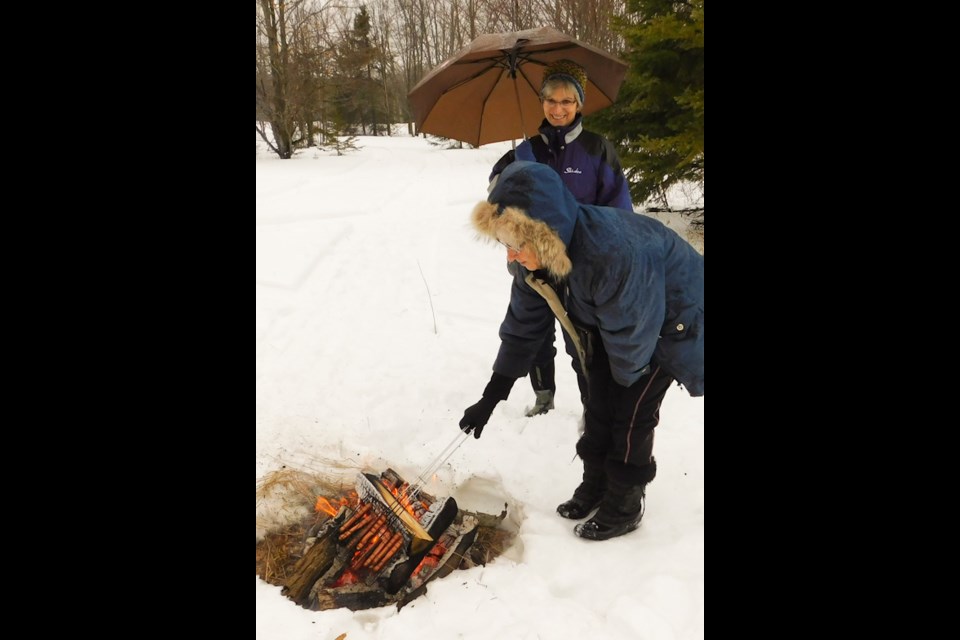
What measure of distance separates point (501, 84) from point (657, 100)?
13.4ft

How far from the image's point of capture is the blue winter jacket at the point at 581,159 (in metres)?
3.34

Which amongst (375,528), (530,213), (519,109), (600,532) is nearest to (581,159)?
(519,109)

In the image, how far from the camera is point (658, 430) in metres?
3.74

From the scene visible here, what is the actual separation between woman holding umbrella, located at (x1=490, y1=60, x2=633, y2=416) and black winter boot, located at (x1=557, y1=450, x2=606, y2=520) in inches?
20.9

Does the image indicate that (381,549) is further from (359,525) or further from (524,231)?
(524,231)

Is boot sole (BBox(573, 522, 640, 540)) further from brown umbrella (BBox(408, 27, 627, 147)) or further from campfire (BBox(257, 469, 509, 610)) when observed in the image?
brown umbrella (BBox(408, 27, 627, 147))

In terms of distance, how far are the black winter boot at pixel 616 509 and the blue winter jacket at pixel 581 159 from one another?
156cm

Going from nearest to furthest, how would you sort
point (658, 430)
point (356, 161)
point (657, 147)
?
1. point (658, 430)
2. point (657, 147)
3. point (356, 161)

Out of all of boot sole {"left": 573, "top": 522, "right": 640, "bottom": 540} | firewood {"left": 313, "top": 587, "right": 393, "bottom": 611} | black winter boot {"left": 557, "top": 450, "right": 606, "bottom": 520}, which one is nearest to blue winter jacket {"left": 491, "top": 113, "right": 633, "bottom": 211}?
black winter boot {"left": 557, "top": 450, "right": 606, "bottom": 520}

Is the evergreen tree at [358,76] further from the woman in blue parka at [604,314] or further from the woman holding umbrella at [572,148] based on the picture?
the woman in blue parka at [604,314]

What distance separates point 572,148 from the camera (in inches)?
132
